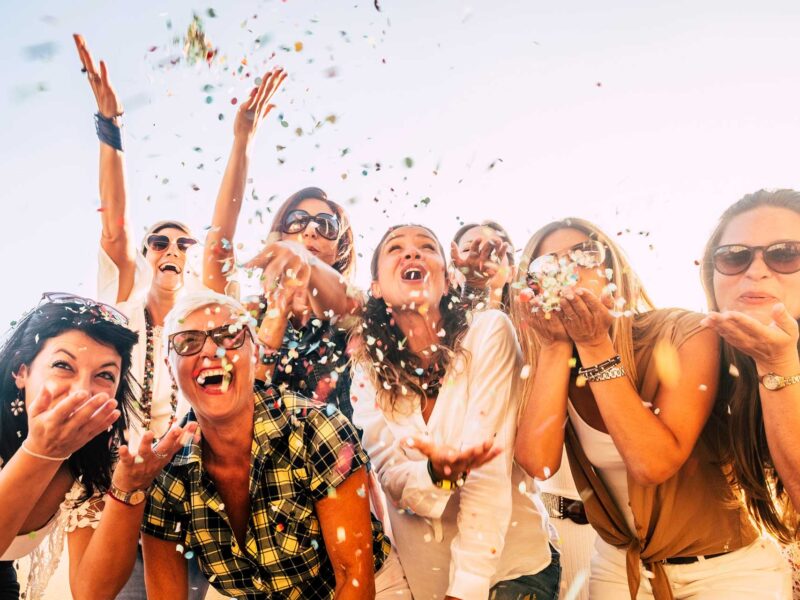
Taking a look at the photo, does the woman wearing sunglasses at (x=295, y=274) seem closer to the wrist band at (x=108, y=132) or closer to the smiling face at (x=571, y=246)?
the wrist band at (x=108, y=132)

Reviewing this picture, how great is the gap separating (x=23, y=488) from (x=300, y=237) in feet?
5.16

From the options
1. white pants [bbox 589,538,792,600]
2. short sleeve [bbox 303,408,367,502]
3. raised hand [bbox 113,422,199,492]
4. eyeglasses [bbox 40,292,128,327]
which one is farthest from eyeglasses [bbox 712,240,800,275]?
eyeglasses [bbox 40,292,128,327]

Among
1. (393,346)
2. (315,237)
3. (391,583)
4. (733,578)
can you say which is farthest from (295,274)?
(733,578)

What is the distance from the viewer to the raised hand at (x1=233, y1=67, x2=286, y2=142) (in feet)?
11.0

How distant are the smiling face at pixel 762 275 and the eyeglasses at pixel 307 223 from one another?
177 centimetres

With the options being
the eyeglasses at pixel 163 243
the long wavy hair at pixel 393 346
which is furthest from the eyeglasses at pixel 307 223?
the eyeglasses at pixel 163 243

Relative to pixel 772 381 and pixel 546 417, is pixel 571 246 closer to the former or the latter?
pixel 546 417

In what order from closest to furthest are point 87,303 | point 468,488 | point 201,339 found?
point 201,339 < point 468,488 < point 87,303

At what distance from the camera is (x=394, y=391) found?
8.64 ft

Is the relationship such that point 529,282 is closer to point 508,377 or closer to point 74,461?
point 508,377

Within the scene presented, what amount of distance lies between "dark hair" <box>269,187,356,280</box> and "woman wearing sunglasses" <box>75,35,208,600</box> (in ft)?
1.91

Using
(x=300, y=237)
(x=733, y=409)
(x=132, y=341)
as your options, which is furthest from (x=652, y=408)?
(x=132, y=341)

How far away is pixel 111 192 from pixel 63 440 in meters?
1.47

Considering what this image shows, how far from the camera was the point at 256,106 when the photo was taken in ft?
11.1
